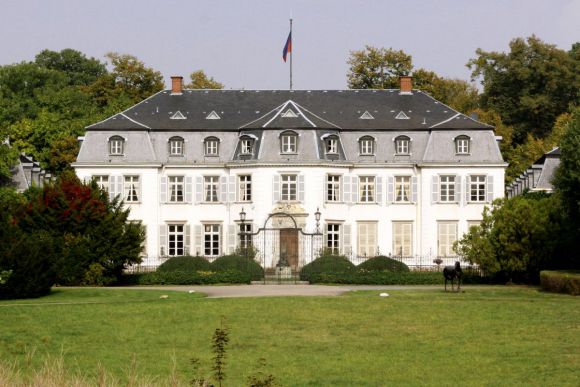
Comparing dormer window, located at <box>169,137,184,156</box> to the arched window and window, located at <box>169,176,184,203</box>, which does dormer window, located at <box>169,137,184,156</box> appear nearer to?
window, located at <box>169,176,184,203</box>

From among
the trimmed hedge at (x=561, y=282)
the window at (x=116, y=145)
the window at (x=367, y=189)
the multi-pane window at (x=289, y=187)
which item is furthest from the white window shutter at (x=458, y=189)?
the trimmed hedge at (x=561, y=282)

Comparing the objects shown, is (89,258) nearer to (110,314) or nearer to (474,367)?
(110,314)

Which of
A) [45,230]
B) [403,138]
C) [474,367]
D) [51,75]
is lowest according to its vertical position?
[474,367]

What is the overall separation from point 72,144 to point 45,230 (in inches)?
1121

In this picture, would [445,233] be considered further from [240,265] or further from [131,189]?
[240,265]

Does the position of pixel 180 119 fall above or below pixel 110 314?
above

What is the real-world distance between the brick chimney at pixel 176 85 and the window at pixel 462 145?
49.8ft

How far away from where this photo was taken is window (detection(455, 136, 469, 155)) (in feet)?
224

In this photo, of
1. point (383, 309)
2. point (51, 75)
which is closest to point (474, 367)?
point (383, 309)

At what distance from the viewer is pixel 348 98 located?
72.3 m

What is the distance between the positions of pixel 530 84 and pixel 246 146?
2735cm

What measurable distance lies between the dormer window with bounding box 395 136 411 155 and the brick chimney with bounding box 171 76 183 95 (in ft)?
40.0

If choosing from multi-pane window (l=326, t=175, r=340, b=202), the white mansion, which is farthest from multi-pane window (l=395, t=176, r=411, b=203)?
multi-pane window (l=326, t=175, r=340, b=202)

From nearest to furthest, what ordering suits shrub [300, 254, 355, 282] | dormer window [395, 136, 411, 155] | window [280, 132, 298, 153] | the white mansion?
1. shrub [300, 254, 355, 282]
2. window [280, 132, 298, 153]
3. the white mansion
4. dormer window [395, 136, 411, 155]
